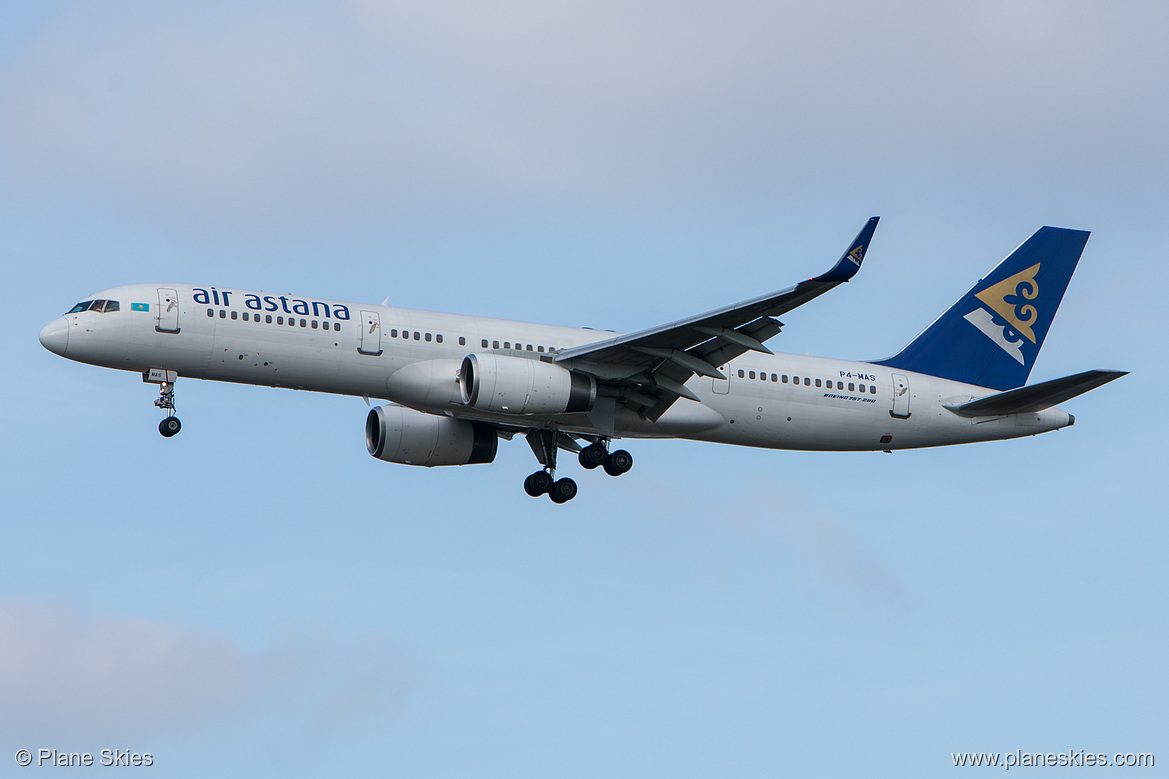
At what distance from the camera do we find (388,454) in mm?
42281

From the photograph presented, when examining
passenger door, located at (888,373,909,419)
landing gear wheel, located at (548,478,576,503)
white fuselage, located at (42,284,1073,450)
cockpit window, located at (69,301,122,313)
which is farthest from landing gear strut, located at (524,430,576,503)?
cockpit window, located at (69,301,122,313)

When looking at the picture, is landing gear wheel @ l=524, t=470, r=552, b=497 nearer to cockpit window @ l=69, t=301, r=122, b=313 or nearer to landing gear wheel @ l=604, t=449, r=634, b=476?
landing gear wheel @ l=604, t=449, r=634, b=476

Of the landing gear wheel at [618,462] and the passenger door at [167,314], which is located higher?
the passenger door at [167,314]

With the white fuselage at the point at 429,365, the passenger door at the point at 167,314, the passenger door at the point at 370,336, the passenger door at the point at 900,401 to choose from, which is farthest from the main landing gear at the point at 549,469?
the passenger door at the point at 167,314

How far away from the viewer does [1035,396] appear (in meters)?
41.0

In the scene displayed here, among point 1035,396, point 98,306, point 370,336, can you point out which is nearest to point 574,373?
point 370,336

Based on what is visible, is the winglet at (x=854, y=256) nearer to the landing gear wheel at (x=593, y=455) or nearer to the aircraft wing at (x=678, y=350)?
the aircraft wing at (x=678, y=350)

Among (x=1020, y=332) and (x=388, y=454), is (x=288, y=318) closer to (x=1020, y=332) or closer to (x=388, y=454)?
(x=388, y=454)

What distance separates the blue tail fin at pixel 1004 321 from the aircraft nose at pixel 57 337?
928 inches

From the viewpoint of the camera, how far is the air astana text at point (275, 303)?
3694 cm

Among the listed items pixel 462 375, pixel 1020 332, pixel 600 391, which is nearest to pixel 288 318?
pixel 462 375

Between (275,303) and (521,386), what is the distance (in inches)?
267

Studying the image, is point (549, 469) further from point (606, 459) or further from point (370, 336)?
point (370, 336)

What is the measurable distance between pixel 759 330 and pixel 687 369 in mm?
2937
